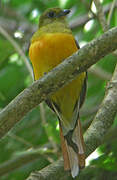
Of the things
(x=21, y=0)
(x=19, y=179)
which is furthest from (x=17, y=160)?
(x=21, y=0)

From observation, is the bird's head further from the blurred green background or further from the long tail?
the long tail

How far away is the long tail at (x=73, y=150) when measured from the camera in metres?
3.29

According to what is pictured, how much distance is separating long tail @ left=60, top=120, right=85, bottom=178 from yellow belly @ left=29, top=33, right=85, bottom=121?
220mm

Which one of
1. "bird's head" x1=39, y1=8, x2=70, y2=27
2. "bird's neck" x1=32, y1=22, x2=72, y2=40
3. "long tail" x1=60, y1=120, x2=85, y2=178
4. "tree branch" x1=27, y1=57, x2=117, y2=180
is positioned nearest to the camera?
"tree branch" x1=27, y1=57, x2=117, y2=180

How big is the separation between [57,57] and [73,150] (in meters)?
0.79

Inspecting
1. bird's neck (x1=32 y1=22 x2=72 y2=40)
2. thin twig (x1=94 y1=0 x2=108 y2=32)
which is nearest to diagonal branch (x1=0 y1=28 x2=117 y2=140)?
thin twig (x1=94 y1=0 x2=108 y2=32)

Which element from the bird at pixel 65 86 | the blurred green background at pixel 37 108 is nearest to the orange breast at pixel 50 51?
the bird at pixel 65 86

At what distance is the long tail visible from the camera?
3290 mm

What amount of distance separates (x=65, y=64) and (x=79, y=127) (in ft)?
3.88

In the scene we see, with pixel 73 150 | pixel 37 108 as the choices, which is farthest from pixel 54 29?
pixel 73 150

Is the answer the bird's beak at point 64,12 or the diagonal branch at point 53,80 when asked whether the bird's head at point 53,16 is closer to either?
the bird's beak at point 64,12

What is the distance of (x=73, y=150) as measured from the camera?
353 centimetres

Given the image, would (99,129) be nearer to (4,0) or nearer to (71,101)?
(71,101)

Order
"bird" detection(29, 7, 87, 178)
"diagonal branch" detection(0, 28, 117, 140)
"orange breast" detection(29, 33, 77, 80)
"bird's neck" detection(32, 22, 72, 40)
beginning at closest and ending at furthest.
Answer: "diagonal branch" detection(0, 28, 117, 140) → "bird" detection(29, 7, 87, 178) → "orange breast" detection(29, 33, 77, 80) → "bird's neck" detection(32, 22, 72, 40)
